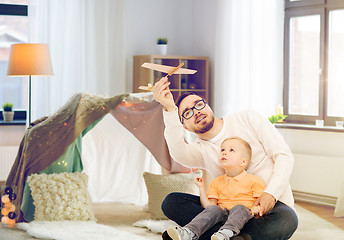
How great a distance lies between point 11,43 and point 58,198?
2319mm

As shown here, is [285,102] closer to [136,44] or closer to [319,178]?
[319,178]

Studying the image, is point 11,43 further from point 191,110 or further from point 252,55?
point 191,110

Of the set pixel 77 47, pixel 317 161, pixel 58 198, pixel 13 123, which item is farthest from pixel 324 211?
pixel 13 123

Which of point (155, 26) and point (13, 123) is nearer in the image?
point (13, 123)

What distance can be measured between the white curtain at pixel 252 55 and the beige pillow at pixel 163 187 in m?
1.47

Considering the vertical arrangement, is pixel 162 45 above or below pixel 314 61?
above

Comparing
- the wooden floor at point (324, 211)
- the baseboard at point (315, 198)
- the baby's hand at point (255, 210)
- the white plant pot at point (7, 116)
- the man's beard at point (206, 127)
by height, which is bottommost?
the wooden floor at point (324, 211)

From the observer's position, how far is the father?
85.0 inches

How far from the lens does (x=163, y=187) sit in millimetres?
3701

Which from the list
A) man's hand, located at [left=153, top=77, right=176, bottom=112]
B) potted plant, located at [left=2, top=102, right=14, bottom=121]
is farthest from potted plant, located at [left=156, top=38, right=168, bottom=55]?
man's hand, located at [left=153, top=77, right=176, bottom=112]

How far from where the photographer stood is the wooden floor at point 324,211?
12.6 ft

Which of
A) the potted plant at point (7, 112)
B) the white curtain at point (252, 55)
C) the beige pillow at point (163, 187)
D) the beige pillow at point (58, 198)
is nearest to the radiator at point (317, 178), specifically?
the white curtain at point (252, 55)

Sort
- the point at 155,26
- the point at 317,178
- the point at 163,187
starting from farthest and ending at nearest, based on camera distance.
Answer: the point at 155,26
the point at 317,178
the point at 163,187

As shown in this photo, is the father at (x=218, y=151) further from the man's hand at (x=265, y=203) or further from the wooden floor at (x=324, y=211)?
the wooden floor at (x=324, y=211)
